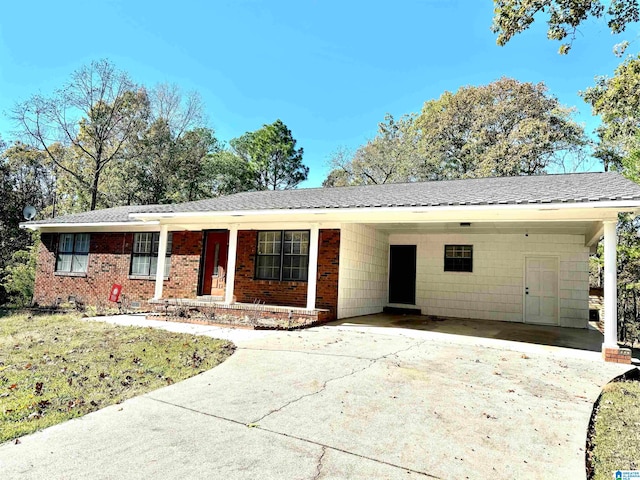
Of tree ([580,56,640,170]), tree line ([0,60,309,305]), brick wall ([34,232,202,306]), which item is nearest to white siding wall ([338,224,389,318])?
brick wall ([34,232,202,306])

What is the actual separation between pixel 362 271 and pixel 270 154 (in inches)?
898

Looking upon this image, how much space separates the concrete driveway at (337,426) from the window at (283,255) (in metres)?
4.80

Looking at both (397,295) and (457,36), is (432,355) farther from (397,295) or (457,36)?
(457,36)

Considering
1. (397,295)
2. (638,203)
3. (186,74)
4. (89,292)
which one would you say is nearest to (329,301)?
(397,295)

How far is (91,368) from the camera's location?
222 inches

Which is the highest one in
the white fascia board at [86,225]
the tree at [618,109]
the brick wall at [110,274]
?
the tree at [618,109]

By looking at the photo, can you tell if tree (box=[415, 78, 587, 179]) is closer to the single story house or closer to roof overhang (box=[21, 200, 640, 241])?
the single story house

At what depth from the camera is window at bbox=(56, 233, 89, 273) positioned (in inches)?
569

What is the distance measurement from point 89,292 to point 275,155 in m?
20.7

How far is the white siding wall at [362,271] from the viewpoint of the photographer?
33.7 feet

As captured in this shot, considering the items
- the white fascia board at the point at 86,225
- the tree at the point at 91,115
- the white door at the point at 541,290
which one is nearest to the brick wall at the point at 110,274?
the white fascia board at the point at 86,225

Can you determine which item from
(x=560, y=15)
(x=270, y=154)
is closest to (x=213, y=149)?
(x=270, y=154)

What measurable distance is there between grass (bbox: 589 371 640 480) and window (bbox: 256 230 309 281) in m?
7.08

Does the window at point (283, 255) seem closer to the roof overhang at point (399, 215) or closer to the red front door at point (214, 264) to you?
the roof overhang at point (399, 215)
